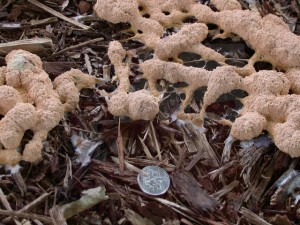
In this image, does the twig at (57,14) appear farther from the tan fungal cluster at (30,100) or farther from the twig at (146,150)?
the twig at (146,150)

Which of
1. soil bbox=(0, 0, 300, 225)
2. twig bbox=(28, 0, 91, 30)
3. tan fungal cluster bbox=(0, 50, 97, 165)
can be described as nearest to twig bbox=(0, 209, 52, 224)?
soil bbox=(0, 0, 300, 225)

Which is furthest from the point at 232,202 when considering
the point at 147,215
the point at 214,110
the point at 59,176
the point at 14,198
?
the point at 14,198

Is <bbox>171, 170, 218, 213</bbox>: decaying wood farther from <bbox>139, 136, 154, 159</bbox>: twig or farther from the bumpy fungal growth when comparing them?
the bumpy fungal growth

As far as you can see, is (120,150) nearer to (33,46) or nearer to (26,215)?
(26,215)

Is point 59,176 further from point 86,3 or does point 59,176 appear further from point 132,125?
point 86,3

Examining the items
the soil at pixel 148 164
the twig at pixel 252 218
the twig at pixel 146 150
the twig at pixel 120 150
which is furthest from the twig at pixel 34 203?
the twig at pixel 252 218

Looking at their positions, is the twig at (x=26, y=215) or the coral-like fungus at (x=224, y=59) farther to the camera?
the coral-like fungus at (x=224, y=59)
